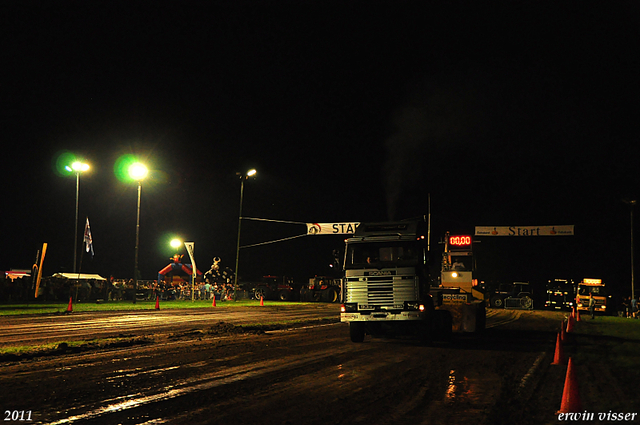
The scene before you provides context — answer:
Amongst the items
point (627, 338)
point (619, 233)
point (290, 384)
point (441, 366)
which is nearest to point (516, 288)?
point (627, 338)

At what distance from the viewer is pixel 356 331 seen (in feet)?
52.4

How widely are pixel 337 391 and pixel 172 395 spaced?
2.45 meters

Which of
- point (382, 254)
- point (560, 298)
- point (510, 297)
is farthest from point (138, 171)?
point (560, 298)

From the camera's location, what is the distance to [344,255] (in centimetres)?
1597

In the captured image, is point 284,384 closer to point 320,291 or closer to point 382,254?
point 382,254

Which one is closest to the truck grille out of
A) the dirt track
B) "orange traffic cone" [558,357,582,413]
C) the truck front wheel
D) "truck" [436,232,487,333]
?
the truck front wheel

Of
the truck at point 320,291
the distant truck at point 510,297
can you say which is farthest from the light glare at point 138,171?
the distant truck at point 510,297

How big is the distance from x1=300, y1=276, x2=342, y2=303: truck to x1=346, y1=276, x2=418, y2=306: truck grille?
1327 inches

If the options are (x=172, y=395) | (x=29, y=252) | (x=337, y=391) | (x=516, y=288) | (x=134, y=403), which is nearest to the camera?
(x=134, y=403)

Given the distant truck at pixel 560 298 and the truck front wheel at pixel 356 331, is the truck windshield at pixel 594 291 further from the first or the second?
the truck front wheel at pixel 356 331

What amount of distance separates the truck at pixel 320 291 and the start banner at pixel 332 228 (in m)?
4.37

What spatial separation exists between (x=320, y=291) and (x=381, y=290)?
34.2m

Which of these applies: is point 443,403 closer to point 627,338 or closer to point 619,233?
point 627,338

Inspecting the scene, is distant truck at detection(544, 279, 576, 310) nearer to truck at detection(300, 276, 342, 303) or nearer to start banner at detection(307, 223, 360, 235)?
start banner at detection(307, 223, 360, 235)
